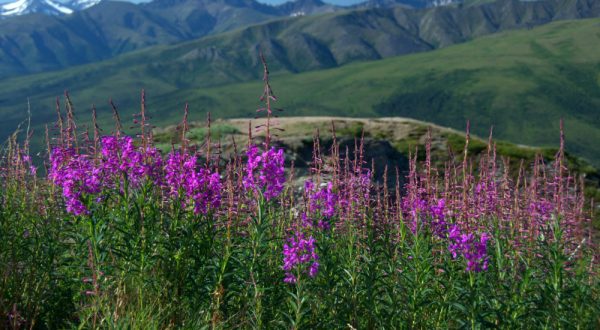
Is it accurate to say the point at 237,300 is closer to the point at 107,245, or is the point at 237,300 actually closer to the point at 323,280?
the point at 323,280

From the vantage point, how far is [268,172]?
5.91 m

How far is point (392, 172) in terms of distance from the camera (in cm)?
2150

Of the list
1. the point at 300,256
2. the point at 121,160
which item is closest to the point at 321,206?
the point at 300,256

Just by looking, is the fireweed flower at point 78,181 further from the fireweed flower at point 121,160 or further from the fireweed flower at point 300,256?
the fireweed flower at point 300,256

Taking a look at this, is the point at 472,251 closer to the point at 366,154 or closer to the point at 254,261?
the point at 254,261

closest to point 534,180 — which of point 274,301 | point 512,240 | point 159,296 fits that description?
point 512,240

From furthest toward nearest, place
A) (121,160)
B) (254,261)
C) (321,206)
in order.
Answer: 1. (321,206)
2. (121,160)
3. (254,261)

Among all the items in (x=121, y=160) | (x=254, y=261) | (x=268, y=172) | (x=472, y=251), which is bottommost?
(x=254, y=261)

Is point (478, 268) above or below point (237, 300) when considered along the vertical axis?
above

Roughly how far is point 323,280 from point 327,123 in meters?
15.9

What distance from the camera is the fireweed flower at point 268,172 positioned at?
5.89m

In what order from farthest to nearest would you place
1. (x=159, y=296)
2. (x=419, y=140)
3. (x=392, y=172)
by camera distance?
1. (x=419, y=140)
2. (x=392, y=172)
3. (x=159, y=296)

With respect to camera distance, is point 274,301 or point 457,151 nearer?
point 274,301

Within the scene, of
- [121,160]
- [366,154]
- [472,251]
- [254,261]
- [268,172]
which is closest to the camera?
[472,251]
